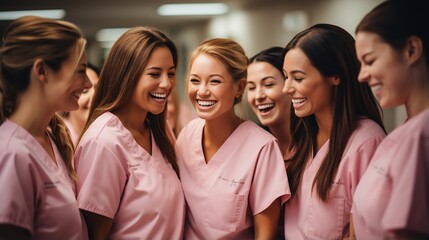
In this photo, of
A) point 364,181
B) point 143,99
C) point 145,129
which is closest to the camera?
point 364,181

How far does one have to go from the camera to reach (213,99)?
160 centimetres

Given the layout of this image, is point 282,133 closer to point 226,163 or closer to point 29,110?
point 226,163

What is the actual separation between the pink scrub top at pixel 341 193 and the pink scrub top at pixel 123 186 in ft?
1.54

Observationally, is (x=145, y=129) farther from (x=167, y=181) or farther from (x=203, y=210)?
(x=203, y=210)

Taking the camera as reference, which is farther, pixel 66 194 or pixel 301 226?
pixel 301 226

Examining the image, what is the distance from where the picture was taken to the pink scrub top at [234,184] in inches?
59.6

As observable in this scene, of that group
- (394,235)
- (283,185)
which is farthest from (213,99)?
(394,235)

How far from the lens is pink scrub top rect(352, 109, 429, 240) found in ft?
3.28

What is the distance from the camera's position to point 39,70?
1.21 metres

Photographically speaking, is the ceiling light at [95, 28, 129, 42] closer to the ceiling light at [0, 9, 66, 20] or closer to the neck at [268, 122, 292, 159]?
the ceiling light at [0, 9, 66, 20]

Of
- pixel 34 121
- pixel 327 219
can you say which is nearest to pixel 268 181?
pixel 327 219

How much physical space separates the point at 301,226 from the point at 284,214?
141 mm

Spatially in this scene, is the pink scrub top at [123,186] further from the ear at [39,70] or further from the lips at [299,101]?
the lips at [299,101]

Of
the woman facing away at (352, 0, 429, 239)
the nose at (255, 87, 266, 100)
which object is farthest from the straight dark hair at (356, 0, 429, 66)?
the nose at (255, 87, 266, 100)
